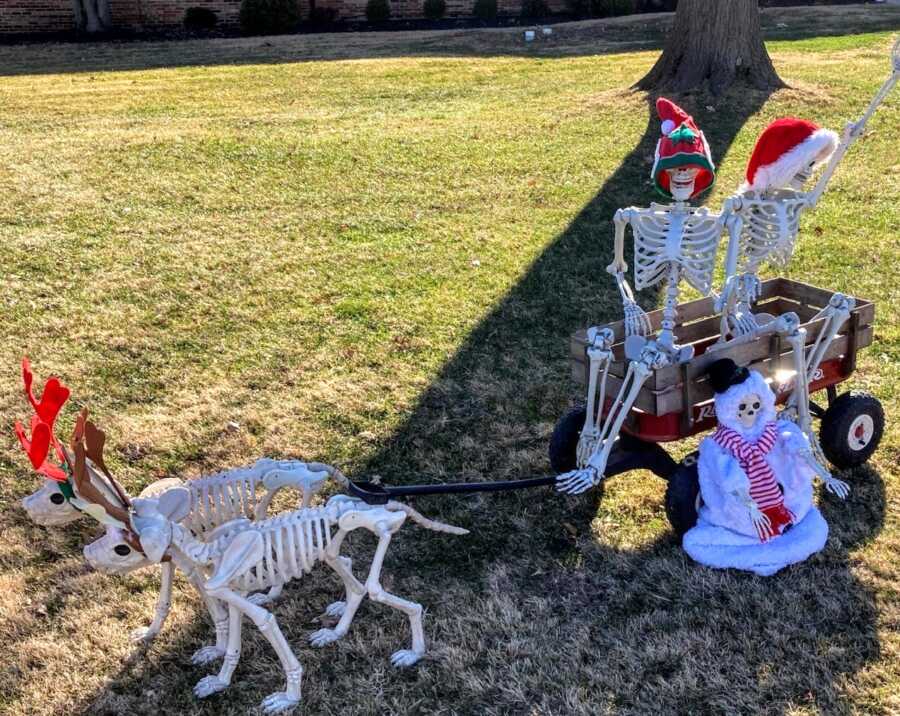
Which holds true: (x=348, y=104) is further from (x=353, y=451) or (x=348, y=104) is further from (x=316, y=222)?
(x=353, y=451)

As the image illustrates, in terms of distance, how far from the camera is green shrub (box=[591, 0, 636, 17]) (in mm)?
21547

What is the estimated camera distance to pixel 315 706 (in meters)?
3.29

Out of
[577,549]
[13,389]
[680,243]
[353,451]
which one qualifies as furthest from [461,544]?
[13,389]

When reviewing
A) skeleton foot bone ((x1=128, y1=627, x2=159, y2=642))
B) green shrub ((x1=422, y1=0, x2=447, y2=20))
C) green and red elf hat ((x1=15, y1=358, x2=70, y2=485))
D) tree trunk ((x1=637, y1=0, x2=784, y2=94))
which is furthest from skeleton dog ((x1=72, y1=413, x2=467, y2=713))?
green shrub ((x1=422, y1=0, x2=447, y2=20))

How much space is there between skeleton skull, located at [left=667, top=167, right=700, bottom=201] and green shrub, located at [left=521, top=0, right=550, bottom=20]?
19.5 meters

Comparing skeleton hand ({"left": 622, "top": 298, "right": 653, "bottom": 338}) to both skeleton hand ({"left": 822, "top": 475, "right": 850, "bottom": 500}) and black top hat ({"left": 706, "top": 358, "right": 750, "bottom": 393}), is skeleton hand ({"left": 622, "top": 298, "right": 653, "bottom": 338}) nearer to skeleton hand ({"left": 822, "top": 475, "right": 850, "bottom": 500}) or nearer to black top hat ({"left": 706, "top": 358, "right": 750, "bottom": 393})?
black top hat ({"left": 706, "top": 358, "right": 750, "bottom": 393})

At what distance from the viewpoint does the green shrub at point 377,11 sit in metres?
21.3

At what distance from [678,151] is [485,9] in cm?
1972

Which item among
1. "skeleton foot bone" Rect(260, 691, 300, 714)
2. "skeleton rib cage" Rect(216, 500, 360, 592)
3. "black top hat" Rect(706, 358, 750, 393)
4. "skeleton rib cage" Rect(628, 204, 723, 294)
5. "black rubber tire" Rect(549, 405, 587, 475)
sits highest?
"skeleton rib cage" Rect(628, 204, 723, 294)

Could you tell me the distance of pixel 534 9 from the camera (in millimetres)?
21750

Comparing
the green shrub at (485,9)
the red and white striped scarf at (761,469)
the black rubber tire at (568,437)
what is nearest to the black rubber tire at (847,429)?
the red and white striped scarf at (761,469)

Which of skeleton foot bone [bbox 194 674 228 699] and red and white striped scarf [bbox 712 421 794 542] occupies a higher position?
red and white striped scarf [bbox 712 421 794 542]

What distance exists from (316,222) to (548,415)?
13.5 feet

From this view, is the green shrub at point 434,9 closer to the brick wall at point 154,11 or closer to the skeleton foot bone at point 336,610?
the brick wall at point 154,11
